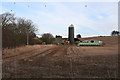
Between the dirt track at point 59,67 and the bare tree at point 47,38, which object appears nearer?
the dirt track at point 59,67

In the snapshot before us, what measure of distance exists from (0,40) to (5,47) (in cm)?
157

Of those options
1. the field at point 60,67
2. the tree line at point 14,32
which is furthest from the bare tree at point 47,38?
the field at point 60,67

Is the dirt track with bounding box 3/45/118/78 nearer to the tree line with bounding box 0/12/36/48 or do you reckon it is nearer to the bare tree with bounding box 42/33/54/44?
the tree line with bounding box 0/12/36/48

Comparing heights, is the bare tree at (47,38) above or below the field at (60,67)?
above

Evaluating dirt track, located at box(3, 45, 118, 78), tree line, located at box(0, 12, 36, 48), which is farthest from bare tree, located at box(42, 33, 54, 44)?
dirt track, located at box(3, 45, 118, 78)

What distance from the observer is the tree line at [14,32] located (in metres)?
17.7

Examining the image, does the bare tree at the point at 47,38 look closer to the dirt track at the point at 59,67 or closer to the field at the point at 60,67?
the field at the point at 60,67

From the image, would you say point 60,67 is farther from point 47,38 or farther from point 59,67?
point 47,38

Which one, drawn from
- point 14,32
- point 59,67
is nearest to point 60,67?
point 59,67

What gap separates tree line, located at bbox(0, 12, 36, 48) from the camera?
17706 millimetres

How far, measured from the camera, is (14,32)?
84.2 feet

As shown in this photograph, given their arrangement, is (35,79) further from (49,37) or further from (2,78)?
(49,37)

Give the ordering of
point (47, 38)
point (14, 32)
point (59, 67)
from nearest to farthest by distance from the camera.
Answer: point (59, 67)
point (14, 32)
point (47, 38)

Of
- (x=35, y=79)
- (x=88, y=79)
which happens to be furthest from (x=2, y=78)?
(x=88, y=79)
